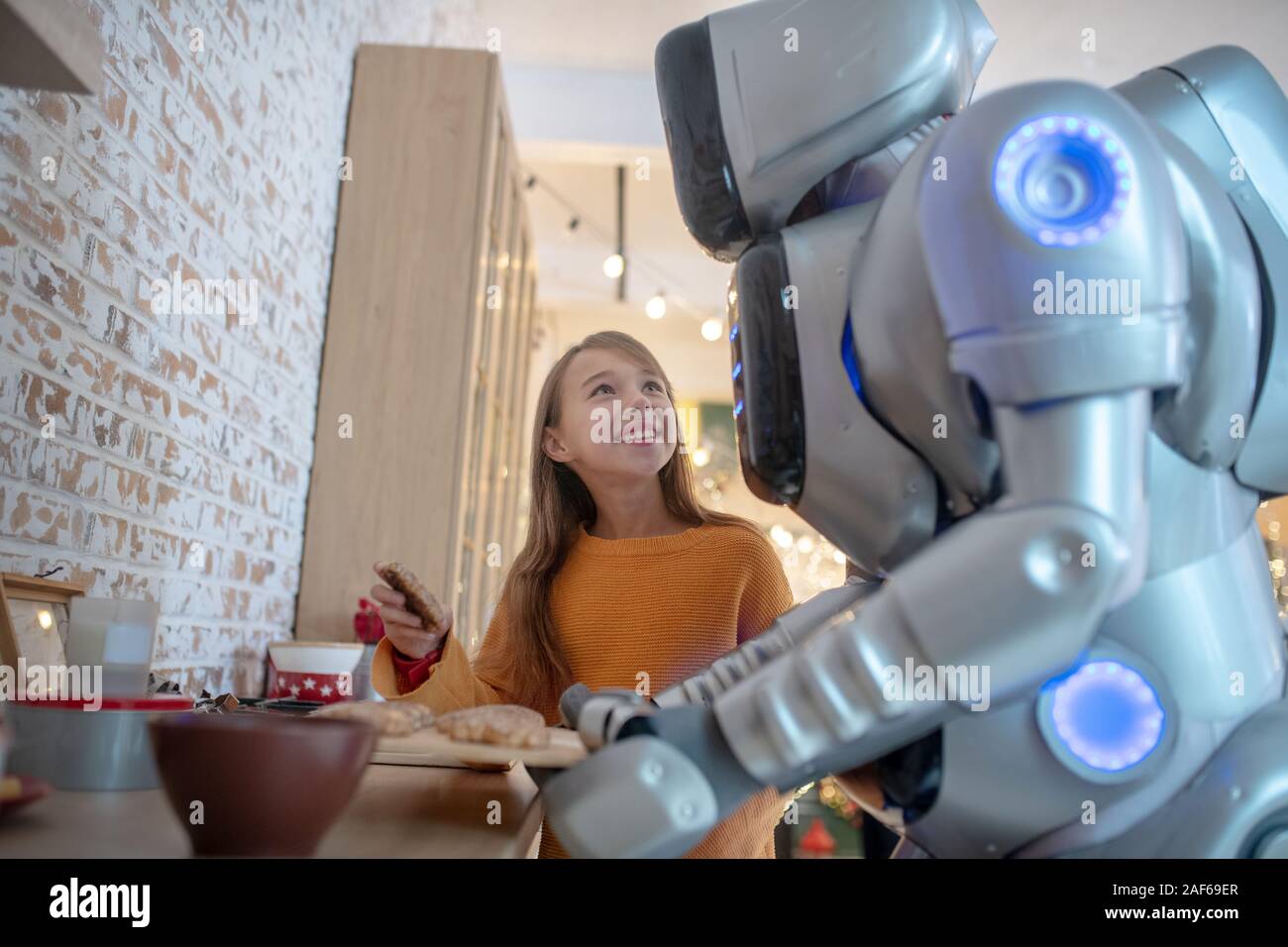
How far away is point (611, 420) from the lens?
1479 millimetres

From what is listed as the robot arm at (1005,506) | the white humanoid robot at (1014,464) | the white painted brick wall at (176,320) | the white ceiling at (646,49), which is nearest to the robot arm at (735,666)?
the white humanoid robot at (1014,464)

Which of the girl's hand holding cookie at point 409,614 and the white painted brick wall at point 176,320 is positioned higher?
the white painted brick wall at point 176,320

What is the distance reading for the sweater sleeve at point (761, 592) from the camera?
1419mm

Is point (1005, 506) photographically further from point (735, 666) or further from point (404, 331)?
point (404, 331)

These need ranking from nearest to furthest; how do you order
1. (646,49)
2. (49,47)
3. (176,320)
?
(49,47) < (176,320) < (646,49)

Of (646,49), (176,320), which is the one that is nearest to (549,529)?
(176,320)

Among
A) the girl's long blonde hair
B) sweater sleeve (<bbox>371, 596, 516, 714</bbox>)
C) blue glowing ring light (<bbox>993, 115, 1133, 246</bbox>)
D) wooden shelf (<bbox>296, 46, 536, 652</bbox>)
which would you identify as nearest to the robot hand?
blue glowing ring light (<bbox>993, 115, 1133, 246</bbox>)

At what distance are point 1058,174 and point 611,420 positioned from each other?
3.00ft

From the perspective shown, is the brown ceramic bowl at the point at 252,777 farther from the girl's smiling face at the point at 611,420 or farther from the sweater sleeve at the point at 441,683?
the girl's smiling face at the point at 611,420

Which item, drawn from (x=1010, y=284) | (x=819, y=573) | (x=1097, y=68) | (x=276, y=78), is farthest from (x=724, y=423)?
(x=1010, y=284)

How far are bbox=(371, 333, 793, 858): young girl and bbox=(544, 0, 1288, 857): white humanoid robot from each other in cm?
54

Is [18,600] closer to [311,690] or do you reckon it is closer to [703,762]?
[703,762]

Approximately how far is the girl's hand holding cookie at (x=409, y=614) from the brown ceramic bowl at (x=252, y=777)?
40cm

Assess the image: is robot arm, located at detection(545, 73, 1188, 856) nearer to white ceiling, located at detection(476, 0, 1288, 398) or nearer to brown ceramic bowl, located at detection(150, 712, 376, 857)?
brown ceramic bowl, located at detection(150, 712, 376, 857)
